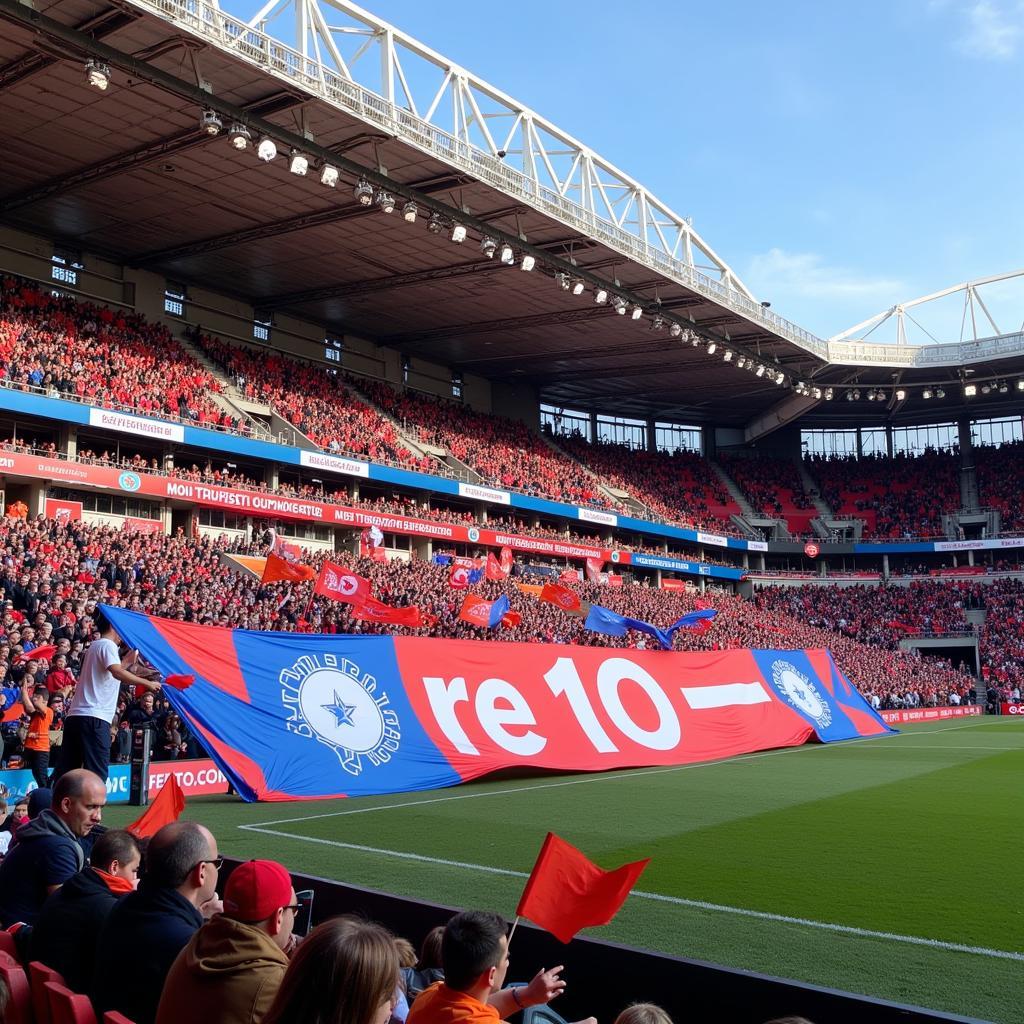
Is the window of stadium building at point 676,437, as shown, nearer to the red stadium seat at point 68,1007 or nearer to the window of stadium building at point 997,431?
the window of stadium building at point 997,431

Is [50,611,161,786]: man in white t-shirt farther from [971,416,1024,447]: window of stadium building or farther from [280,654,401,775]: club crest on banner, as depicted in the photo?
[971,416,1024,447]: window of stadium building

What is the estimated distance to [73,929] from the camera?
4086 mm

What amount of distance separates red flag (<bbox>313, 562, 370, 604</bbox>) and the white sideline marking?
1160cm

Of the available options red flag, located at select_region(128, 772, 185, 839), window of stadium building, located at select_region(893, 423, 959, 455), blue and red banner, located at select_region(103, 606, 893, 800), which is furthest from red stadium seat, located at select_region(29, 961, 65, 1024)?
window of stadium building, located at select_region(893, 423, 959, 455)

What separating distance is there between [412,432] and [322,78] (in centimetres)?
2118

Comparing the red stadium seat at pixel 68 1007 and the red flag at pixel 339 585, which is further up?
the red flag at pixel 339 585

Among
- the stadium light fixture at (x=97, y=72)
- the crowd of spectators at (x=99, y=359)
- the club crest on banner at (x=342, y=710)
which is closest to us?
the club crest on banner at (x=342, y=710)

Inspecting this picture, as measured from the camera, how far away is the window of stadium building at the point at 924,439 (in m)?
64.5

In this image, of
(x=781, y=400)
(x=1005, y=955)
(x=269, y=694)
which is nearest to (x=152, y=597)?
(x=269, y=694)

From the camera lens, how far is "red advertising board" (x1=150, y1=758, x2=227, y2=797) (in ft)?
44.6

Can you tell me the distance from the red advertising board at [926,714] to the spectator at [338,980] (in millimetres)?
36652

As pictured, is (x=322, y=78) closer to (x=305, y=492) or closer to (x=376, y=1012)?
(x=305, y=492)

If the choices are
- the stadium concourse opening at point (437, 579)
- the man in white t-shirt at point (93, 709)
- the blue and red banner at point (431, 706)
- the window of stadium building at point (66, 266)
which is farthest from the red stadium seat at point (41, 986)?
the window of stadium building at point (66, 266)

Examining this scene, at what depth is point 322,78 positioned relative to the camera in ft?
80.5
